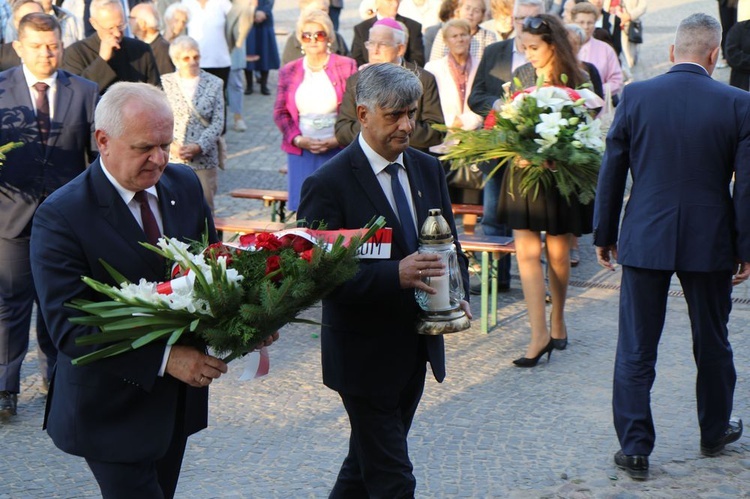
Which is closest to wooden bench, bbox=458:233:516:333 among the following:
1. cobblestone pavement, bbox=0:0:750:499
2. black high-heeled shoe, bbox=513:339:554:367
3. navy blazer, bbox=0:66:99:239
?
cobblestone pavement, bbox=0:0:750:499

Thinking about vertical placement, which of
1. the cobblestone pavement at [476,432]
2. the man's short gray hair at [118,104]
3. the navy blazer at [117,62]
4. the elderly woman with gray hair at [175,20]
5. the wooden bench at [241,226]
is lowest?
the cobblestone pavement at [476,432]

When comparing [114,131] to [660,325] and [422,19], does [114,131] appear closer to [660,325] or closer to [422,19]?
[660,325]

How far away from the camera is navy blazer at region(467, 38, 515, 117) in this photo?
28.2 feet

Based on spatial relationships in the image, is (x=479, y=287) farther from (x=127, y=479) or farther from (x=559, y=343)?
(x=127, y=479)

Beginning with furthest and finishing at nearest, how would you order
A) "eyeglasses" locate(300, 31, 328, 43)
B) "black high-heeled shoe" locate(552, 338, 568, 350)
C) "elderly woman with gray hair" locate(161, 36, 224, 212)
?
"elderly woman with gray hair" locate(161, 36, 224, 212), "eyeglasses" locate(300, 31, 328, 43), "black high-heeled shoe" locate(552, 338, 568, 350)

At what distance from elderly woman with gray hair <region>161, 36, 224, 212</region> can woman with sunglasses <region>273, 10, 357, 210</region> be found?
61 centimetres

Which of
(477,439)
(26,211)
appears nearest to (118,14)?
(26,211)

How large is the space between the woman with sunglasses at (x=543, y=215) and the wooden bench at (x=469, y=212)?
1917mm

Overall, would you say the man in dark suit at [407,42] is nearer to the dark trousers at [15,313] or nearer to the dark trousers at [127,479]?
the dark trousers at [15,313]

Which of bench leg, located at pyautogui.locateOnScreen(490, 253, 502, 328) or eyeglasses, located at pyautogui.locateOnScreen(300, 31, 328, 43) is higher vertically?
eyeglasses, located at pyautogui.locateOnScreen(300, 31, 328, 43)

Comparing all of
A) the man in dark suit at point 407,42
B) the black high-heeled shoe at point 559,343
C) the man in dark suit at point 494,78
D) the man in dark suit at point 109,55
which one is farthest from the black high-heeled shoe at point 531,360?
the man in dark suit at point 407,42

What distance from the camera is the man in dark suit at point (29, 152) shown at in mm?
6609

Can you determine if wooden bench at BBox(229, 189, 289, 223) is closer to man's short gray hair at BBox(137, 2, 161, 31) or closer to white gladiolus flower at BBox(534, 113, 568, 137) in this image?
man's short gray hair at BBox(137, 2, 161, 31)

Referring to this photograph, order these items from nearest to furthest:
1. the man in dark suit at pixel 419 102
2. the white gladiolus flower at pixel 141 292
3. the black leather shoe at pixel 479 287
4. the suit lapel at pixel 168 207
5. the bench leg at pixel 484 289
Result: the white gladiolus flower at pixel 141 292
the suit lapel at pixel 168 207
the bench leg at pixel 484 289
the man in dark suit at pixel 419 102
the black leather shoe at pixel 479 287
